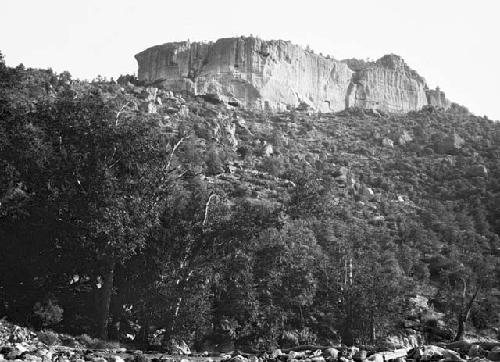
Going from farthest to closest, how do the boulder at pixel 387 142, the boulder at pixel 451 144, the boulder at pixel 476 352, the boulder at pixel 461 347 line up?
the boulder at pixel 387 142 → the boulder at pixel 451 144 → the boulder at pixel 461 347 → the boulder at pixel 476 352

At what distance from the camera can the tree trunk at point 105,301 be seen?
82.8 ft

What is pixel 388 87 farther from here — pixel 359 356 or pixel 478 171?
pixel 359 356

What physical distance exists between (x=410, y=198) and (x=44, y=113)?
53.0 metres

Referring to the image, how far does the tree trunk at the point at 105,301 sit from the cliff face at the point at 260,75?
68522mm

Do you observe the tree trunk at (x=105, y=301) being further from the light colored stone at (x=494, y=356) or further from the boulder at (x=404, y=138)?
the boulder at (x=404, y=138)

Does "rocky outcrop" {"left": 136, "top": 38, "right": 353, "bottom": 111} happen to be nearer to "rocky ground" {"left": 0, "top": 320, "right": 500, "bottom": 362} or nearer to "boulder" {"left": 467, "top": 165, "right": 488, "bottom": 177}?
"boulder" {"left": 467, "top": 165, "right": 488, "bottom": 177}

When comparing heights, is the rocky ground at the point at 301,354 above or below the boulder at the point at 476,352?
below

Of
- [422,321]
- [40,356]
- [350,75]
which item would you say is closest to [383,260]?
[422,321]

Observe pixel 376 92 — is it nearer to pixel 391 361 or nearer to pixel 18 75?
pixel 18 75

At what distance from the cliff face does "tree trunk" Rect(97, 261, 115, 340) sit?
68.5 meters

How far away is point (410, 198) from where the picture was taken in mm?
72875

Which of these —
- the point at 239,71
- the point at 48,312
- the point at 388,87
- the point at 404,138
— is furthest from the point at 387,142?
the point at 48,312

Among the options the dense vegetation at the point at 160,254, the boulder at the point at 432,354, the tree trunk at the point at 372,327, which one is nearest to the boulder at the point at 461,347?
the boulder at the point at 432,354

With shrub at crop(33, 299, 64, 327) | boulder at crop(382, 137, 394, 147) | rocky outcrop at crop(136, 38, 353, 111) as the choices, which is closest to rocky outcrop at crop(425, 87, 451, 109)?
rocky outcrop at crop(136, 38, 353, 111)
